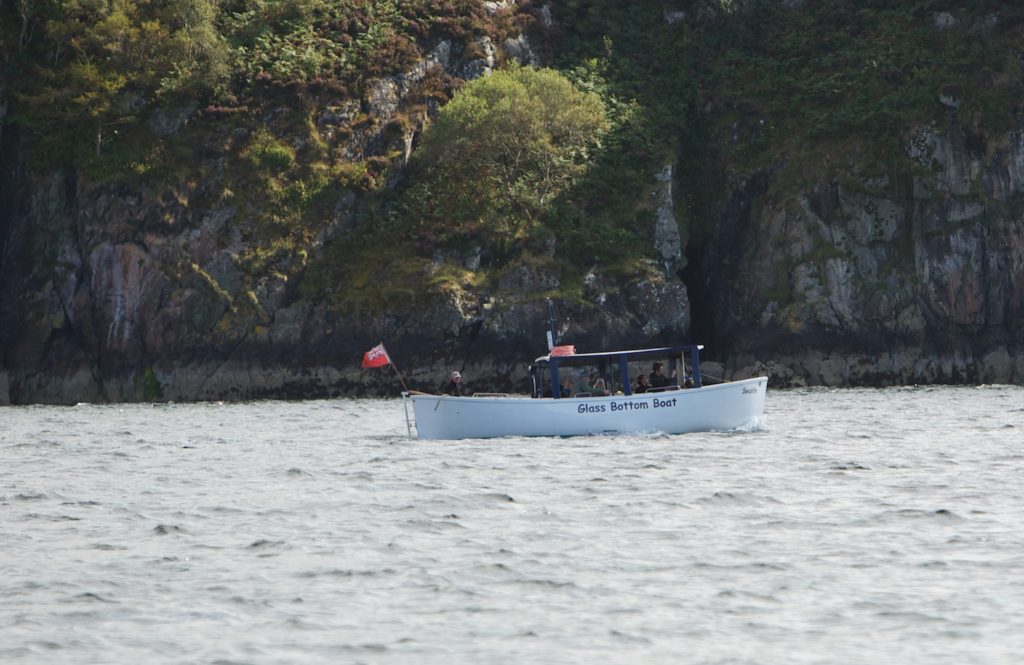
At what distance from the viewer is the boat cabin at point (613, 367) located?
41969 millimetres

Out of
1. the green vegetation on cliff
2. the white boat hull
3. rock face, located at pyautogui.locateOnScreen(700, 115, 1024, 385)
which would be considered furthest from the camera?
the green vegetation on cliff

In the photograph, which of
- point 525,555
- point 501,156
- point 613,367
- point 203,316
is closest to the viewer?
point 525,555

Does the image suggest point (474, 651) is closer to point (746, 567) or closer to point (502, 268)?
point (746, 567)

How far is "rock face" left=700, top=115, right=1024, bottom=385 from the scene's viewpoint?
77062mm

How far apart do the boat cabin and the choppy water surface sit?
15.6ft

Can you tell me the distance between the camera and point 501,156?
276 feet

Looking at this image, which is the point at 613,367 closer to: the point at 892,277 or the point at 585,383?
the point at 585,383

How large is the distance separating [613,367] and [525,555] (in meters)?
22.6

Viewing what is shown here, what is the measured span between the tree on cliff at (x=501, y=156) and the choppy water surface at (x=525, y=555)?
45811mm

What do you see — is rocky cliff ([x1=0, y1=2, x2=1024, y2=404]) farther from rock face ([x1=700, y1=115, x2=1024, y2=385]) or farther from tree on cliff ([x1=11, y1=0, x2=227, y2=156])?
tree on cliff ([x1=11, y1=0, x2=227, y2=156])

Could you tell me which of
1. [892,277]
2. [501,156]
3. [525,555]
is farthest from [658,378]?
[501,156]

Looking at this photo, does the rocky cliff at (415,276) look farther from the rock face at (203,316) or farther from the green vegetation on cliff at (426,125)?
the green vegetation on cliff at (426,125)

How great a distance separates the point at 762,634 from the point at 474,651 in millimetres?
3268

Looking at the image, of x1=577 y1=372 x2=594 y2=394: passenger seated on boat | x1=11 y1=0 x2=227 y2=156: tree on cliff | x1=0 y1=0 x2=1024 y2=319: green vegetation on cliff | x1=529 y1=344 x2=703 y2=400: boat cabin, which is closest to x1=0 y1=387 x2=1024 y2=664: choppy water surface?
x1=529 y1=344 x2=703 y2=400: boat cabin
